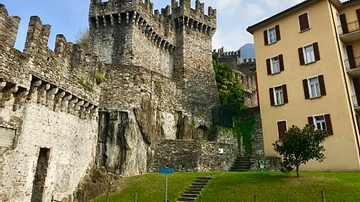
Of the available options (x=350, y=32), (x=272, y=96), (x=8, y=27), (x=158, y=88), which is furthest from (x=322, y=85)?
(x=8, y=27)

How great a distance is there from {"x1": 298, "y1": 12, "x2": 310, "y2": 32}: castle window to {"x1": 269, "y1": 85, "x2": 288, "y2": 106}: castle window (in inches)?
196

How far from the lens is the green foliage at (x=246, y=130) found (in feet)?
98.6

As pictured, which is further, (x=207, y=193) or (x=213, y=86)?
(x=213, y=86)

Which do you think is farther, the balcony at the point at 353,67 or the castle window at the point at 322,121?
the balcony at the point at 353,67

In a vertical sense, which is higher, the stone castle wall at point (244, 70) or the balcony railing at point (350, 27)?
the stone castle wall at point (244, 70)

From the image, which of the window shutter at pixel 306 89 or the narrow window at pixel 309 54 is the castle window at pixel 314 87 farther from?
the narrow window at pixel 309 54

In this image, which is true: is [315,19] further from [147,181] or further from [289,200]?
[147,181]

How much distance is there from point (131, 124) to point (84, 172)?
482 centimetres

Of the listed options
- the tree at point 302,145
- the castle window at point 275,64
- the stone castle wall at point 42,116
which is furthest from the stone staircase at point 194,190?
the castle window at point 275,64

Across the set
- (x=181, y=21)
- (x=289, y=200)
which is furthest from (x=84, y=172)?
(x=181, y=21)

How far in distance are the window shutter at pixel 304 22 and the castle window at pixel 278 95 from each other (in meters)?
5.06

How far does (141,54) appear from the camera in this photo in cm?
2989

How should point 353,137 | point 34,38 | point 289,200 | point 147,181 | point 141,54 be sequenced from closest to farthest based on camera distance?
1. point 289,200
2. point 34,38
3. point 147,181
4. point 353,137
5. point 141,54

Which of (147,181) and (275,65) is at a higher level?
(275,65)
